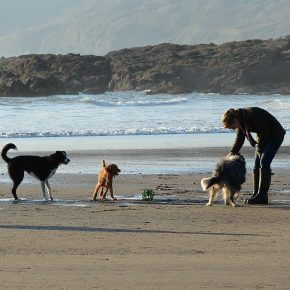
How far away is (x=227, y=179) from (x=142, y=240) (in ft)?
10.2

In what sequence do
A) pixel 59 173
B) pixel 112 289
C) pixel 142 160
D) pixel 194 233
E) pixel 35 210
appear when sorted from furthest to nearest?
pixel 142 160 < pixel 59 173 < pixel 35 210 < pixel 194 233 < pixel 112 289

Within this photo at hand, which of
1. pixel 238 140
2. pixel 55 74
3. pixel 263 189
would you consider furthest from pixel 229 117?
pixel 55 74

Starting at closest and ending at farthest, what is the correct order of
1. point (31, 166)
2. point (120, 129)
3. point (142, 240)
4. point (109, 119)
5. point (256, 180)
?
1. point (142, 240)
2. point (256, 180)
3. point (31, 166)
4. point (120, 129)
5. point (109, 119)

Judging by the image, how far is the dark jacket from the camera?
1091 cm

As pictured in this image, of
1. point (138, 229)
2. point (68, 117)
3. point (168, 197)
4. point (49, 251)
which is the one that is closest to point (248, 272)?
point (49, 251)

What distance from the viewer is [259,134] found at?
439 inches

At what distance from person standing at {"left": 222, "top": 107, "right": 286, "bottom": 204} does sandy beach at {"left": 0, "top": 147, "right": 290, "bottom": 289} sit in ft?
0.91

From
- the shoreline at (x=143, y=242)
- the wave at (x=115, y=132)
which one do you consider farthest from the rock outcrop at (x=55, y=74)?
the shoreline at (x=143, y=242)

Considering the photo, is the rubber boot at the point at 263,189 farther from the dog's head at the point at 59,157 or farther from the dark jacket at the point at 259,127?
the dog's head at the point at 59,157

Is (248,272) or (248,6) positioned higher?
(248,6)

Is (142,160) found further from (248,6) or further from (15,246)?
(248,6)

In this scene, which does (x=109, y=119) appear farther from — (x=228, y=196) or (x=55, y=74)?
(x=55, y=74)

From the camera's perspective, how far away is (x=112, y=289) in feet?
18.8

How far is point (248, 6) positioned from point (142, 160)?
589 feet
